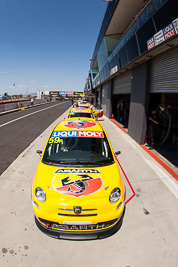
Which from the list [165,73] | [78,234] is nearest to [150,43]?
[165,73]

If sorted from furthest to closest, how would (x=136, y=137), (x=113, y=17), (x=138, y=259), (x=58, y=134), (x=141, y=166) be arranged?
(x=113, y=17) → (x=136, y=137) → (x=141, y=166) → (x=58, y=134) → (x=138, y=259)

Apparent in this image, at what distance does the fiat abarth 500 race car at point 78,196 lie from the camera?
8.14 feet

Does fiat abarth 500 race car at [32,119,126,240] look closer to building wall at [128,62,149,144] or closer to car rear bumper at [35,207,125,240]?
car rear bumper at [35,207,125,240]

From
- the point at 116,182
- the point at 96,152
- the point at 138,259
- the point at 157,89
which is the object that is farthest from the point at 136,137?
the point at 138,259

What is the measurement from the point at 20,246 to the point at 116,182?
6.39 feet

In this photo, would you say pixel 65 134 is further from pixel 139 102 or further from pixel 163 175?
pixel 139 102

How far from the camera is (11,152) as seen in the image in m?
6.82

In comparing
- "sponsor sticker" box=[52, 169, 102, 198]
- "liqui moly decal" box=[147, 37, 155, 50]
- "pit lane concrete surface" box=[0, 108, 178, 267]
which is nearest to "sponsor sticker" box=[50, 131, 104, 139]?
"sponsor sticker" box=[52, 169, 102, 198]

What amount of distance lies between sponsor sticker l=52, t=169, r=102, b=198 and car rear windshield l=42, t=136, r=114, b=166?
0.26 m

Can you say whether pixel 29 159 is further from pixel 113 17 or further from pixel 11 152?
pixel 113 17

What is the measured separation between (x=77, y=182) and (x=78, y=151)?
955 mm

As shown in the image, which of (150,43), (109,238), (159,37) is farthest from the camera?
(150,43)

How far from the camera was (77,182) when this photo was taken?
9.29 feet

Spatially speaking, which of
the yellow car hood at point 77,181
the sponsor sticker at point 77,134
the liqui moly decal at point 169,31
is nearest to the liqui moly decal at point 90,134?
the sponsor sticker at point 77,134
